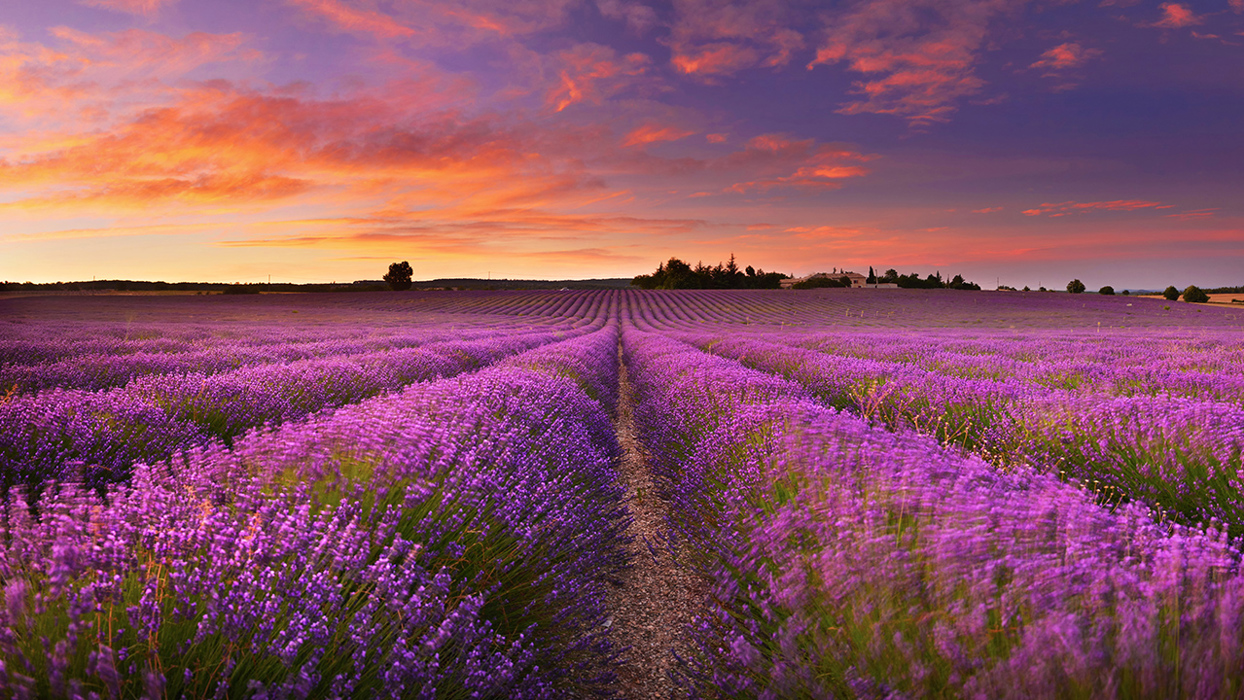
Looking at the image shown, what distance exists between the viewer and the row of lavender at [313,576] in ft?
3.55

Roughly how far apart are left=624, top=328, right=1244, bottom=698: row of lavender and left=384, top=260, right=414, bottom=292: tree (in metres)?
76.9

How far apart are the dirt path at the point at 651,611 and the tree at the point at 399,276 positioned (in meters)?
75.3

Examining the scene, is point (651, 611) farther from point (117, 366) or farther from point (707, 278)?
point (707, 278)

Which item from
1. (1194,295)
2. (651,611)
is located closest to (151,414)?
(651,611)

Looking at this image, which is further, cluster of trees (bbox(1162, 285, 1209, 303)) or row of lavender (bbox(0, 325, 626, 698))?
cluster of trees (bbox(1162, 285, 1209, 303))

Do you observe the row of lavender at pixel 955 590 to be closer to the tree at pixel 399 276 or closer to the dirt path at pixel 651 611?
the dirt path at pixel 651 611

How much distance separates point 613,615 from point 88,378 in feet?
19.0

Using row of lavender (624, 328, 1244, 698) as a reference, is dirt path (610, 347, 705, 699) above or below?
below

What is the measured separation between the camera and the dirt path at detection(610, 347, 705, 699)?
2.21m

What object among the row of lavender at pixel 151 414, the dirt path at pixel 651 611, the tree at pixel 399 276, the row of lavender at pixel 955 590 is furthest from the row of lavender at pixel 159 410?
the tree at pixel 399 276

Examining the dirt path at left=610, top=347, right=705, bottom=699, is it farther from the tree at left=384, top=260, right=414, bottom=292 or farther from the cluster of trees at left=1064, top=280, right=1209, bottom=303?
the tree at left=384, top=260, right=414, bottom=292

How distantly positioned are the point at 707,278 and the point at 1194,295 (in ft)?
165

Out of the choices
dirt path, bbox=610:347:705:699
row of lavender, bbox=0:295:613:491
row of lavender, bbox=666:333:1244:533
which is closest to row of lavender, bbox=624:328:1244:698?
dirt path, bbox=610:347:705:699

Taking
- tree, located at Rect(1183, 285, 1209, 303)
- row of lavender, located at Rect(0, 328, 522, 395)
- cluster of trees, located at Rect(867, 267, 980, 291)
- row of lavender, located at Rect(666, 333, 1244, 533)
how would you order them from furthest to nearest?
cluster of trees, located at Rect(867, 267, 980, 291), tree, located at Rect(1183, 285, 1209, 303), row of lavender, located at Rect(0, 328, 522, 395), row of lavender, located at Rect(666, 333, 1244, 533)
